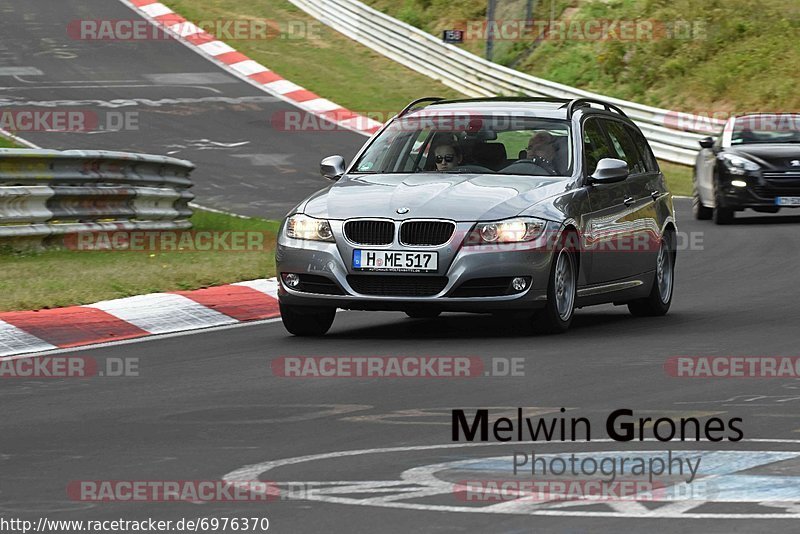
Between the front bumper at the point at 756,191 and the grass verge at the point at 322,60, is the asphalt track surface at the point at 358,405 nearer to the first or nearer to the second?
the front bumper at the point at 756,191

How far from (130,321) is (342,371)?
9.00 feet

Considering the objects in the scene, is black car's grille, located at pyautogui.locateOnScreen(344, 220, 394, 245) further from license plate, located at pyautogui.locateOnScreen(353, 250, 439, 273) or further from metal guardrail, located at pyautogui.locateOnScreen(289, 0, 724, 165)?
metal guardrail, located at pyautogui.locateOnScreen(289, 0, 724, 165)

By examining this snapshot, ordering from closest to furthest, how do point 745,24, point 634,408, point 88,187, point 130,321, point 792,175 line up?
point 634,408
point 130,321
point 88,187
point 792,175
point 745,24

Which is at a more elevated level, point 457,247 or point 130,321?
point 457,247

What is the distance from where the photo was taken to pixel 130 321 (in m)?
12.3

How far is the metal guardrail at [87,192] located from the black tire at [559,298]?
6.04m

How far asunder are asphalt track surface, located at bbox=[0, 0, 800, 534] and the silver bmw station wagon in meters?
0.29

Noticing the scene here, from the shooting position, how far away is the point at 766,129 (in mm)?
24281

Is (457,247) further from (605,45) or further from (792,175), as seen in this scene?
(605,45)

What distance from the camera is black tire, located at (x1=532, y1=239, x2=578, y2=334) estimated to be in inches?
449

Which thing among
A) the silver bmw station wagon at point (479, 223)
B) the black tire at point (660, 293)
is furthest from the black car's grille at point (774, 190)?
the silver bmw station wagon at point (479, 223)

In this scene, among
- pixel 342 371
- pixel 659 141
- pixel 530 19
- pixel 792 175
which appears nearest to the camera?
pixel 342 371

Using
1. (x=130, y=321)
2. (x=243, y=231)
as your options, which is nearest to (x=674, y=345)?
(x=130, y=321)

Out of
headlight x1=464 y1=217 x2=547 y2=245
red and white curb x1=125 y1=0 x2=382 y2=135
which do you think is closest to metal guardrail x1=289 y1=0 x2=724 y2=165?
red and white curb x1=125 y1=0 x2=382 y2=135
